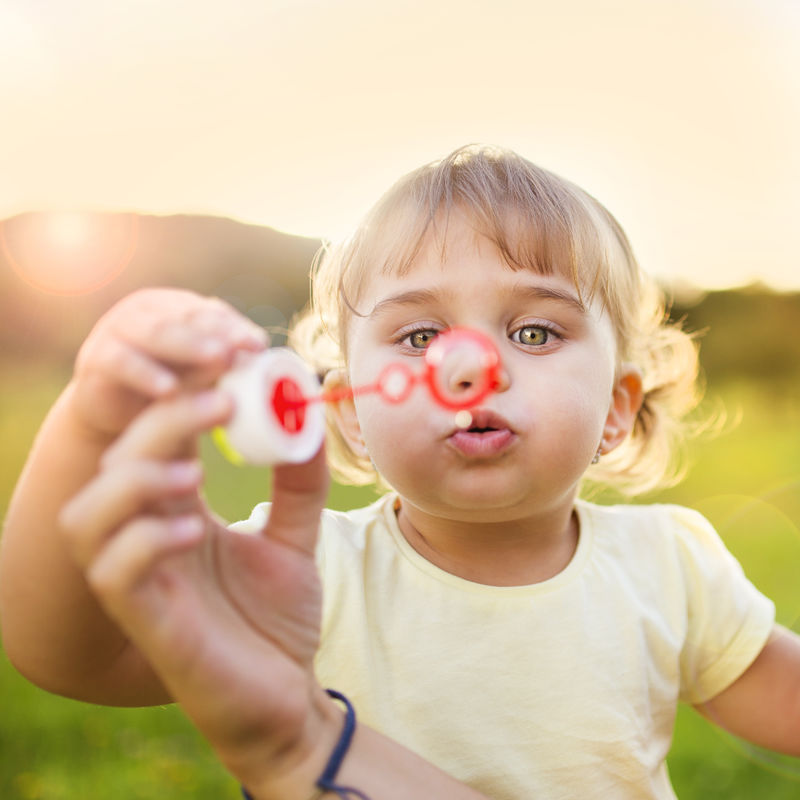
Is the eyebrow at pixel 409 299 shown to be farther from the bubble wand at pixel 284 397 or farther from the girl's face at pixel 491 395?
the bubble wand at pixel 284 397

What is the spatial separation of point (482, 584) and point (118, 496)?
834 millimetres

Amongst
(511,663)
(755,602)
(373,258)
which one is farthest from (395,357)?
(755,602)

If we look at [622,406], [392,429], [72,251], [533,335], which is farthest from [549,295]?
[72,251]

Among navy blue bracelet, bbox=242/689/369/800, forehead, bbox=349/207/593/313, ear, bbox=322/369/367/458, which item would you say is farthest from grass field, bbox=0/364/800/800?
forehead, bbox=349/207/593/313

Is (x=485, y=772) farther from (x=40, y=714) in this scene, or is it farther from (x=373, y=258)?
(x=40, y=714)

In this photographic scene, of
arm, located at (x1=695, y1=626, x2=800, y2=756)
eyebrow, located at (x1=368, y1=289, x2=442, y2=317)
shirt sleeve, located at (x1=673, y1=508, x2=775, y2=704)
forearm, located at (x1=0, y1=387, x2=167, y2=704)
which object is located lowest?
arm, located at (x1=695, y1=626, x2=800, y2=756)

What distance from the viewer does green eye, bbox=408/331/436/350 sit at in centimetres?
144

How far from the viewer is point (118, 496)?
2.76 feet

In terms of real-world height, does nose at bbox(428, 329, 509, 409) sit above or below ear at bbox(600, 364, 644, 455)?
above

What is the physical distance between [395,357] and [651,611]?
0.64 meters

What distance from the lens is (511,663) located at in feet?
4.90

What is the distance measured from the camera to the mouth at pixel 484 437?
1.32m

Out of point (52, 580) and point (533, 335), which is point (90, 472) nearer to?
point (52, 580)

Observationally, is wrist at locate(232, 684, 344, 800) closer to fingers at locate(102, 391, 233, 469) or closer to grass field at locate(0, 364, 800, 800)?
fingers at locate(102, 391, 233, 469)
